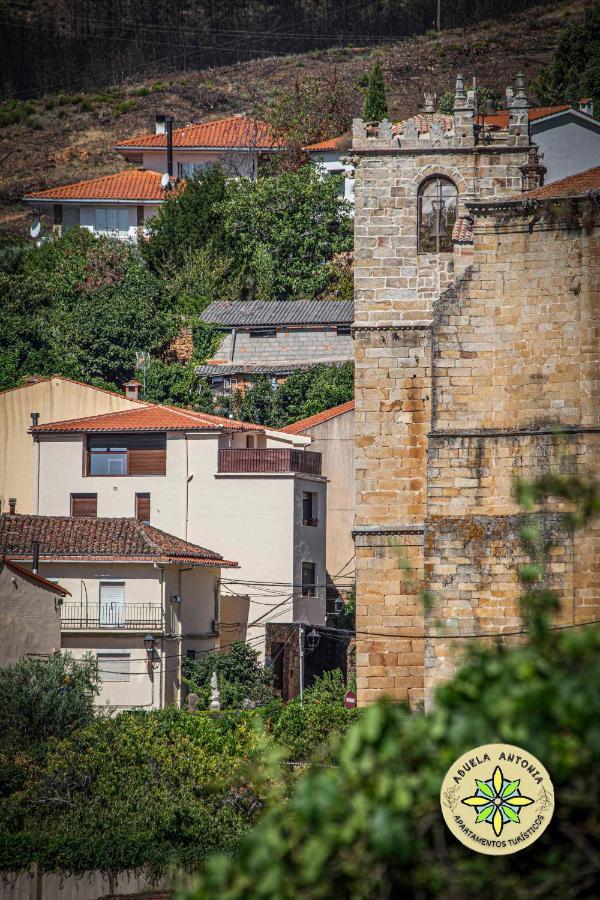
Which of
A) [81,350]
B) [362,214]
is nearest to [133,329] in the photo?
[81,350]

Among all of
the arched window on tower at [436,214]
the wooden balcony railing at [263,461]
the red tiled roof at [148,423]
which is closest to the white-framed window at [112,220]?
the red tiled roof at [148,423]

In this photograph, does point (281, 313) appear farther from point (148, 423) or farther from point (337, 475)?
point (148, 423)

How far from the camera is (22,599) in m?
38.8

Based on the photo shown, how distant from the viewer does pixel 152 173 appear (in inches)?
3076

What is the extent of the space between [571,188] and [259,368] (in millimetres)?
30711

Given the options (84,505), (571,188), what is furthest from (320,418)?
(571,188)

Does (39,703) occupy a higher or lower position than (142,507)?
lower

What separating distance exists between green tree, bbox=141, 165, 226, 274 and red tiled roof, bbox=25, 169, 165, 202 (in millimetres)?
6754

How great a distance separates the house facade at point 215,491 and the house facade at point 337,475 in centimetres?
86

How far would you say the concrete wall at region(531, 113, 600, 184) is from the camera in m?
52.7

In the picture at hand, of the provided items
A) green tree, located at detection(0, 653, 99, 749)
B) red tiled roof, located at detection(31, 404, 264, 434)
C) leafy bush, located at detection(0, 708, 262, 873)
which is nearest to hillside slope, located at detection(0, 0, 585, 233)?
red tiled roof, located at detection(31, 404, 264, 434)

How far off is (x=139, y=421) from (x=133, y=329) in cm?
1167

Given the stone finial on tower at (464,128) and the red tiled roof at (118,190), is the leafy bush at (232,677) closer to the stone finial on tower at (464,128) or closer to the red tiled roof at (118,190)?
the stone finial on tower at (464,128)

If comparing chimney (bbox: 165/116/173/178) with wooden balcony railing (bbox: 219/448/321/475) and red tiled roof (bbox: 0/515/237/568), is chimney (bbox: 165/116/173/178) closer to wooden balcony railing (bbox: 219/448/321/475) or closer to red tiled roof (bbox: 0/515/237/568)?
wooden balcony railing (bbox: 219/448/321/475)
